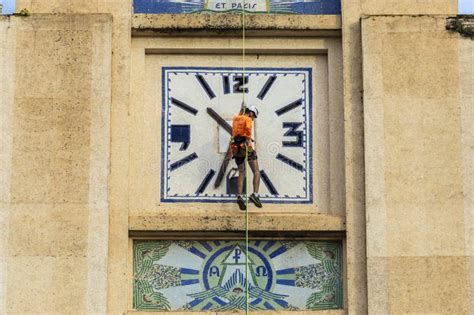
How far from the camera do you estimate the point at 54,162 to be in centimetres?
1519

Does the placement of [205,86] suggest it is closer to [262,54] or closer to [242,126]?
[262,54]

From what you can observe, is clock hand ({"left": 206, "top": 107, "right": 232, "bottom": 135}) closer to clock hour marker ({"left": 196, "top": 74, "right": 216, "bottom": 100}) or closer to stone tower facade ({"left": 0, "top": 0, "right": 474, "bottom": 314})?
stone tower facade ({"left": 0, "top": 0, "right": 474, "bottom": 314})

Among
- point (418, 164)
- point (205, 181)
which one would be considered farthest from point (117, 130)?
point (418, 164)

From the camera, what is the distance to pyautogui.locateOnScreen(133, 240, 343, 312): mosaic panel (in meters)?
15.2

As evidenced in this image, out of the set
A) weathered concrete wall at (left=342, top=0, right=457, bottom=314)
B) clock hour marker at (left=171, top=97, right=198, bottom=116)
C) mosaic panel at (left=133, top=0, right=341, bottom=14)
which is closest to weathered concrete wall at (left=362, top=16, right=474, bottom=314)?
weathered concrete wall at (left=342, top=0, right=457, bottom=314)

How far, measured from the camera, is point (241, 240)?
15.3 metres

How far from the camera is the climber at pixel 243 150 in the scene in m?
15.2

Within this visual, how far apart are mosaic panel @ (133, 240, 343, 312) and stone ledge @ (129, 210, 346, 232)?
0.75ft

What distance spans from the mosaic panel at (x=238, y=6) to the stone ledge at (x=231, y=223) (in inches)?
95.5

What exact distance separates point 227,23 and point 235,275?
112 inches

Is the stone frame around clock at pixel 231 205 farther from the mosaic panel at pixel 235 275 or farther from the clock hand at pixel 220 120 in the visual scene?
the clock hand at pixel 220 120

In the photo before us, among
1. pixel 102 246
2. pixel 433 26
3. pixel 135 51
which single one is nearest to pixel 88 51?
pixel 135 51

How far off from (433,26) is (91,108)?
12.8ft

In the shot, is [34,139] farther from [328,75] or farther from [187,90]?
[328,75]
